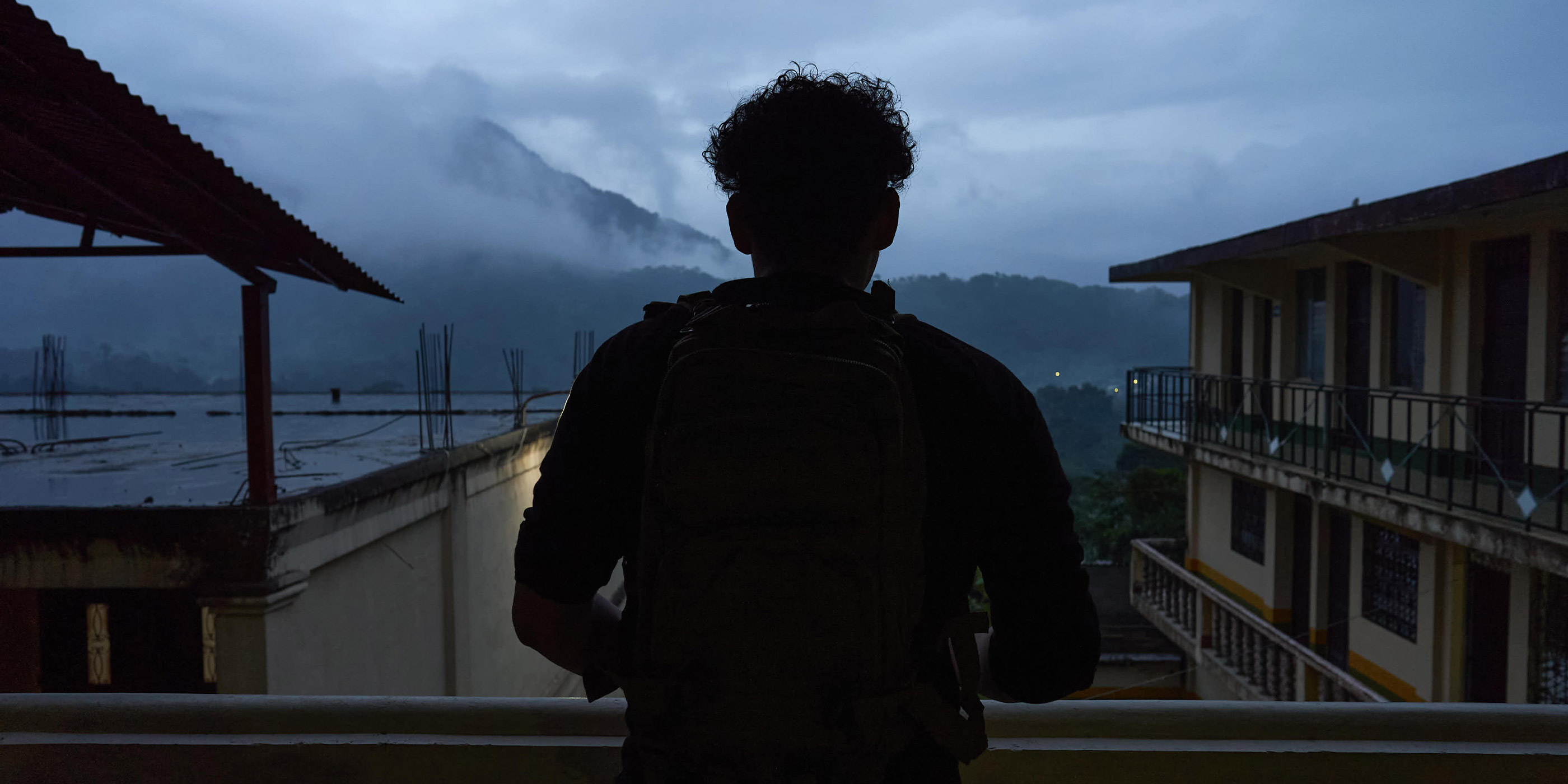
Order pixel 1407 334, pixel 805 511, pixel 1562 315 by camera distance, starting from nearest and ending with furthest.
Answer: pixel 805 511
pixel 1562 315
pixel 1407 334

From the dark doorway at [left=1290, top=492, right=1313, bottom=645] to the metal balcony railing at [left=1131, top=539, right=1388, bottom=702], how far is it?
566 mm

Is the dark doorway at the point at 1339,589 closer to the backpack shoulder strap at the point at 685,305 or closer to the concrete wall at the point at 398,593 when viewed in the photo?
the concrete wall at the point at 398,593

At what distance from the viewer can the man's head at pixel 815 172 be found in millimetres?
1021

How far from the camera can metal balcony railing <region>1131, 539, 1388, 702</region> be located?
9.26m

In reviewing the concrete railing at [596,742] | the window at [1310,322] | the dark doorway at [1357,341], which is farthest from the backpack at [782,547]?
the window at [1310,322]

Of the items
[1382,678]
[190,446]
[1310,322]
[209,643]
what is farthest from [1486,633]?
[190,446]

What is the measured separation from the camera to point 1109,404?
205ft

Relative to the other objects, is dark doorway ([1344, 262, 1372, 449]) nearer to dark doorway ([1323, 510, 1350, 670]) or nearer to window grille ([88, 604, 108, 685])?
dark doorway ([1323, 510, 1350, 670])

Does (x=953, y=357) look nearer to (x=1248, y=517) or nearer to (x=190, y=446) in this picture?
(x=190, y=446)

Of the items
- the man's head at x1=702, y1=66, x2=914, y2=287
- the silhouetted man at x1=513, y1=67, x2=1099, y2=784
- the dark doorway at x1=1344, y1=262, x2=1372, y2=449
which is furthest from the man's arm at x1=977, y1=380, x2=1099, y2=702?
the dark doorway at x1=1344, y1=262, x2=1372, y2=449

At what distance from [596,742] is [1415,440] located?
31.8ft

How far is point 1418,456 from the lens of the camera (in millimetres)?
8375

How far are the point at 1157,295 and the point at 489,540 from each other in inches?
6188

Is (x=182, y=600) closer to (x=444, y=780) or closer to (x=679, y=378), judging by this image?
(x=444, y=780)
